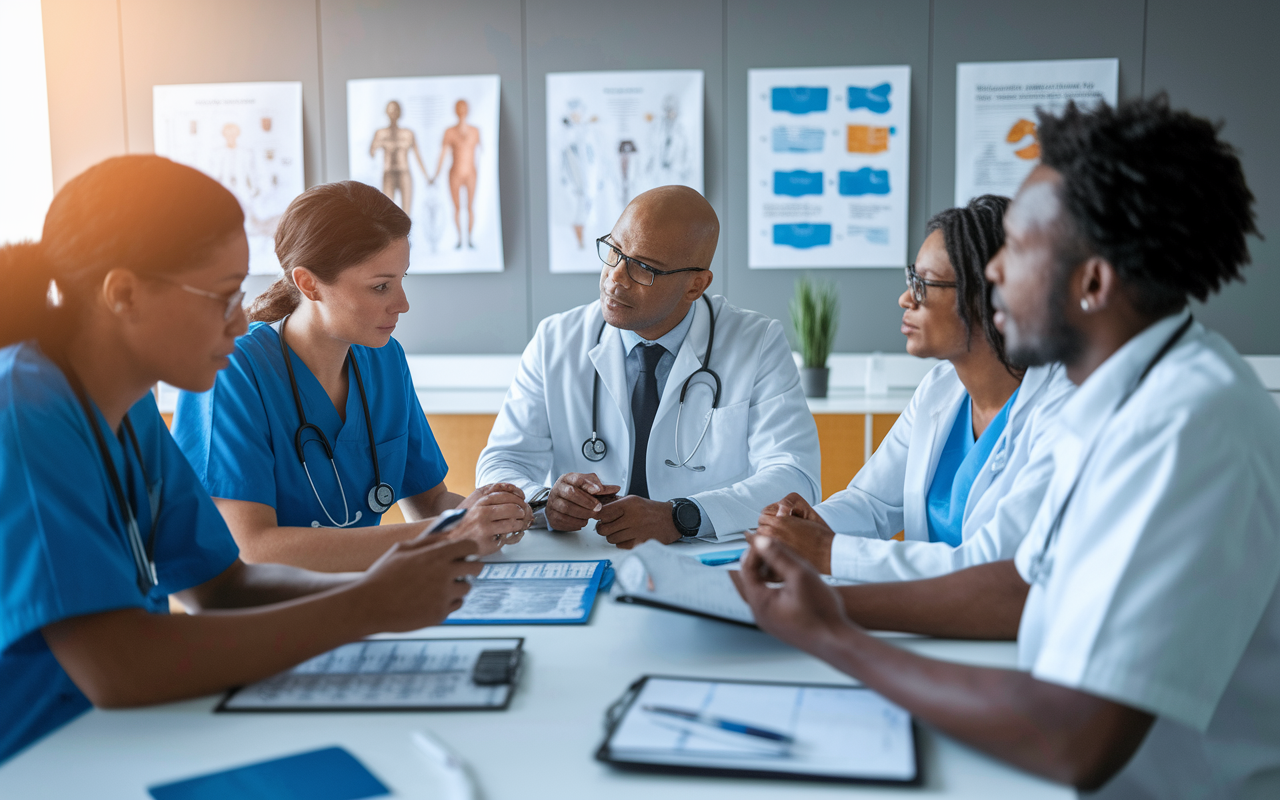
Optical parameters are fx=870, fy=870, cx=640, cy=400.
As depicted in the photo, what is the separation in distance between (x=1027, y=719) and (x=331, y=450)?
1.51 meters

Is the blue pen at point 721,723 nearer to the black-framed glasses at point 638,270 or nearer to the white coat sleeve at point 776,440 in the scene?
the white coat sleeve at point 776,440

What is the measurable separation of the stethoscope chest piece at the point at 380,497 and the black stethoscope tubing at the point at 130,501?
691 mm

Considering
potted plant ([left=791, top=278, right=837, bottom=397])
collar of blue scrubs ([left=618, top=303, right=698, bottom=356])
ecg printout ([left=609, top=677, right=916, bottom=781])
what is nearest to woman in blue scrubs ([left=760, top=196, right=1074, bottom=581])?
ecg printout ([left=609, top=677, right=916, bottom=781])

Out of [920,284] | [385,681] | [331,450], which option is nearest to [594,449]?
[331,450]

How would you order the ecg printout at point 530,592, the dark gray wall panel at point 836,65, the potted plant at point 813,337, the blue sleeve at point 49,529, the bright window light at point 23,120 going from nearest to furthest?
the blue sleeve at point 49,529 < the ecg printout at point 530,592 < the potted plant at point 813,337 < the dark gray wall panel at point 836,65 < the bright window light at point 23,120

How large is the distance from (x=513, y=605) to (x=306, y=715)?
0.42 metres

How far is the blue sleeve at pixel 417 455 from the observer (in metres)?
2.19

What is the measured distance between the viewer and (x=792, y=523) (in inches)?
62.3

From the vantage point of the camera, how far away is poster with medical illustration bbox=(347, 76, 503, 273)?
3824mm

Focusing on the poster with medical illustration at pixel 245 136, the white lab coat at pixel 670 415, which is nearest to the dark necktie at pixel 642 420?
the white lab coat at pixel 670 415

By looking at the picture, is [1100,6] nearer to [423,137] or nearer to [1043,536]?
[423,137]

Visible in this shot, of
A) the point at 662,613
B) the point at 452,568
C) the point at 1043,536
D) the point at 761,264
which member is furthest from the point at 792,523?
the point at 761,264

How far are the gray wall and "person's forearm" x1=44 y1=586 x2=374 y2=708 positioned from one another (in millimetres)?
2951

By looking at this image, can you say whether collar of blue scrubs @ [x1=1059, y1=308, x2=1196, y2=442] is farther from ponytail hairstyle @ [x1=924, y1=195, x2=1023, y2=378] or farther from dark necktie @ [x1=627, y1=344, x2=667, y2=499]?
dark necktie @ [x1=627, y1=344, x2=667, y2=499]
